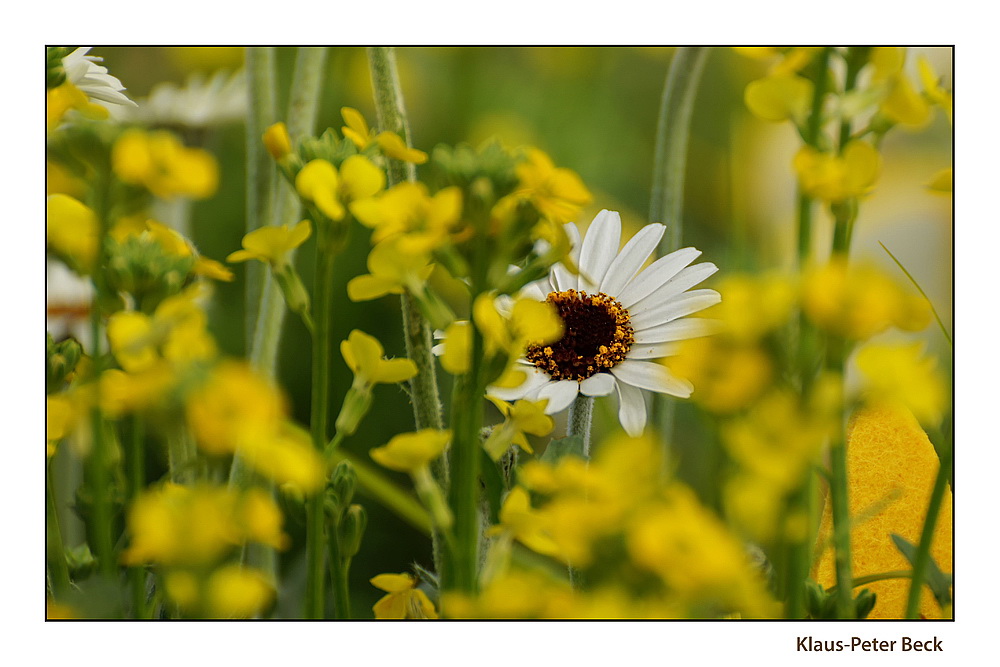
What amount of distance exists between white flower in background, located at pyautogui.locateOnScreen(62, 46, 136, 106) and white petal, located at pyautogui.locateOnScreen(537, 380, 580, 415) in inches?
6.7

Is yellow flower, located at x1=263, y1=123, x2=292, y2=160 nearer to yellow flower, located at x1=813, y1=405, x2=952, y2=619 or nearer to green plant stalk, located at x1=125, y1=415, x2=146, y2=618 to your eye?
green plant stalk, located at x1=125, y1=415, x2=146, y2=618

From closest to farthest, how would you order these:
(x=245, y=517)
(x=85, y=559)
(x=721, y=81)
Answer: (x=245, y=517), (x=85, y=559), (x=721, y=81)

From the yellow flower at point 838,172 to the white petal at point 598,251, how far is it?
0.43 feet

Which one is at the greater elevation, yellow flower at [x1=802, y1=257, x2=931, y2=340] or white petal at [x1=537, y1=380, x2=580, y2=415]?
yellow flower at [x1=802, y1=257, x2=931, y2=340]

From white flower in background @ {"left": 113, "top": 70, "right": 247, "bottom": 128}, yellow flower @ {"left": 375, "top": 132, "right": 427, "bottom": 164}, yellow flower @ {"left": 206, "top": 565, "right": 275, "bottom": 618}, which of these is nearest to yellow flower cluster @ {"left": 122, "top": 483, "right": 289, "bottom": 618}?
yellow flower @ {"left": 206, "top": 565, "right": 275, "bottom": 618}

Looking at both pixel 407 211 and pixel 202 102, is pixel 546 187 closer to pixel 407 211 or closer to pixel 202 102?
pixel 407 211

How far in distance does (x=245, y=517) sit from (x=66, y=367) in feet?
0.44

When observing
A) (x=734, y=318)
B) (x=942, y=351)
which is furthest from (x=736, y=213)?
(x=734, y=318)

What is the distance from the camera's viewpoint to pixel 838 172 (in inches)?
7.8

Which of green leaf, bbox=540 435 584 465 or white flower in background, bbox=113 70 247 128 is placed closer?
green leaf, bbox=540 435 584 465

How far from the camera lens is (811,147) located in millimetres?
215

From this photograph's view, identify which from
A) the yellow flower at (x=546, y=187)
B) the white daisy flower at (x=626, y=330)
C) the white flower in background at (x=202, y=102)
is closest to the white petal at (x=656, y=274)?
the white daisy flower at (x=626, y=330)

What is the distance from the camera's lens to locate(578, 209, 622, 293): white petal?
1.11ft

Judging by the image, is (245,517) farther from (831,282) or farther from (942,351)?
(942,351)
